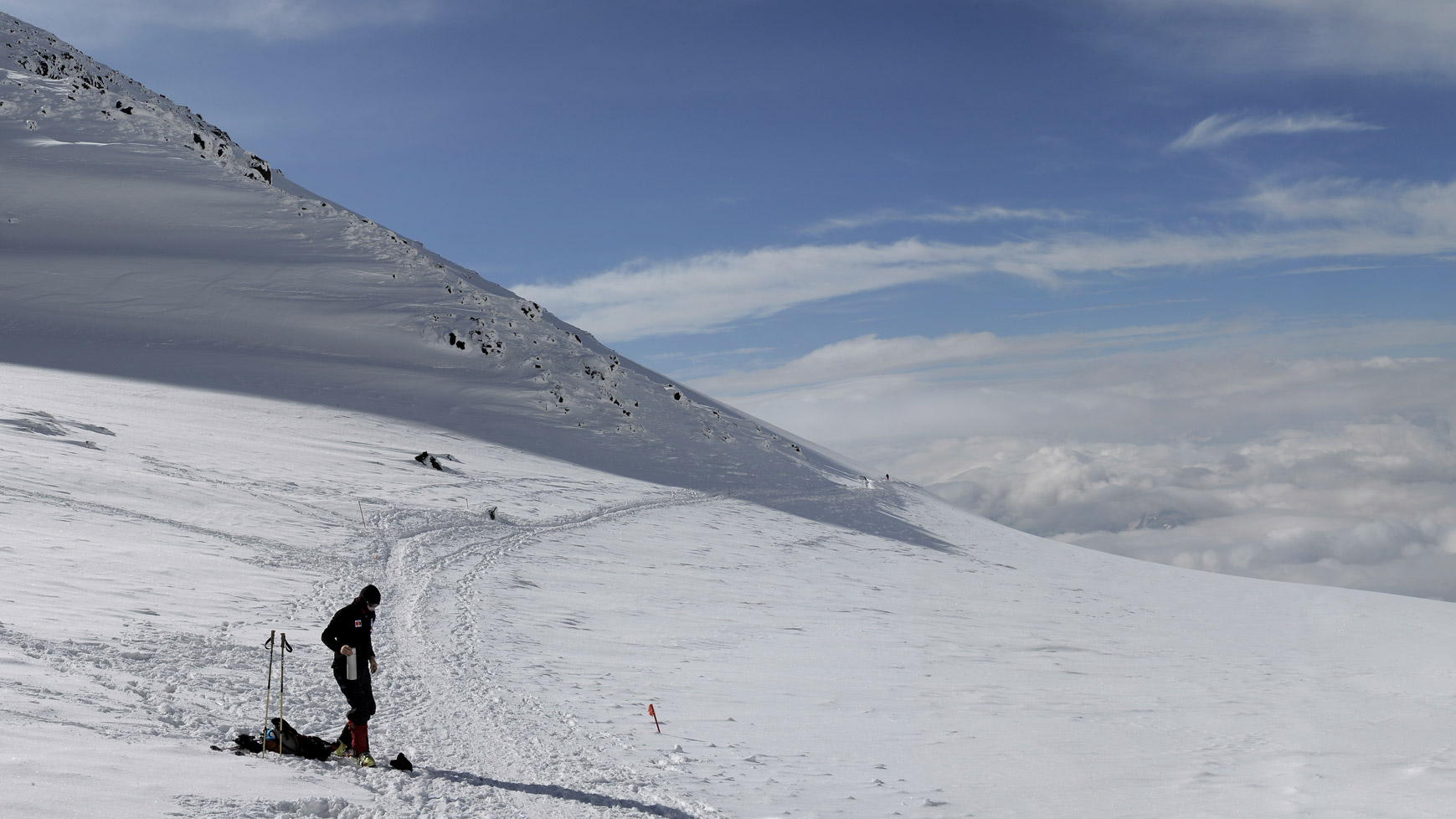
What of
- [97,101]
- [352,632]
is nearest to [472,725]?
[352,632]

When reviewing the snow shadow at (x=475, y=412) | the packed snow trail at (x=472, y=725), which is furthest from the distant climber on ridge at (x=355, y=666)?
the snow shadow at (x=475, y=412)

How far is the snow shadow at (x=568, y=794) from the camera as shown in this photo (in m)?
8.42

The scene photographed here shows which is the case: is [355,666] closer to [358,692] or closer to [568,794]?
[358,692]

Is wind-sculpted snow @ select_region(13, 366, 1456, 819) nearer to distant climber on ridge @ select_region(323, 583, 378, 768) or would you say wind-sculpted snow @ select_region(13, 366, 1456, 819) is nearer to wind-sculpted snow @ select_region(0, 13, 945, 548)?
distant climber on ridge @ select_region(323, 583, 378, 768)

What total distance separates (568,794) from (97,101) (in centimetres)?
9193

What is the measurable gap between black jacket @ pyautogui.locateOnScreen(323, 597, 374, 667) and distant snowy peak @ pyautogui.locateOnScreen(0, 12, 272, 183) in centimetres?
7687

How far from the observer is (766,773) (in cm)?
1018

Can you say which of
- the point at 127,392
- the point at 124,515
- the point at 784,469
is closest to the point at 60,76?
the point at 127,392

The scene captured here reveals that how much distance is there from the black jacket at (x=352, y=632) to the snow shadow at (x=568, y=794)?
1.39 meters

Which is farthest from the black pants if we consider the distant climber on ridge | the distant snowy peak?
the distant snowy peak

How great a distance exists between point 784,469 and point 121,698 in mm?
46117

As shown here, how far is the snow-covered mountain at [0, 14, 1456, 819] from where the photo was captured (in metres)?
9.40

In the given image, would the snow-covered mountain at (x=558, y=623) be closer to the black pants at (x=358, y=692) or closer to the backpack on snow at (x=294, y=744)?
the backpack on snow at (x=294, y=744)

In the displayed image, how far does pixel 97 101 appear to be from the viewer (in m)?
76.8
